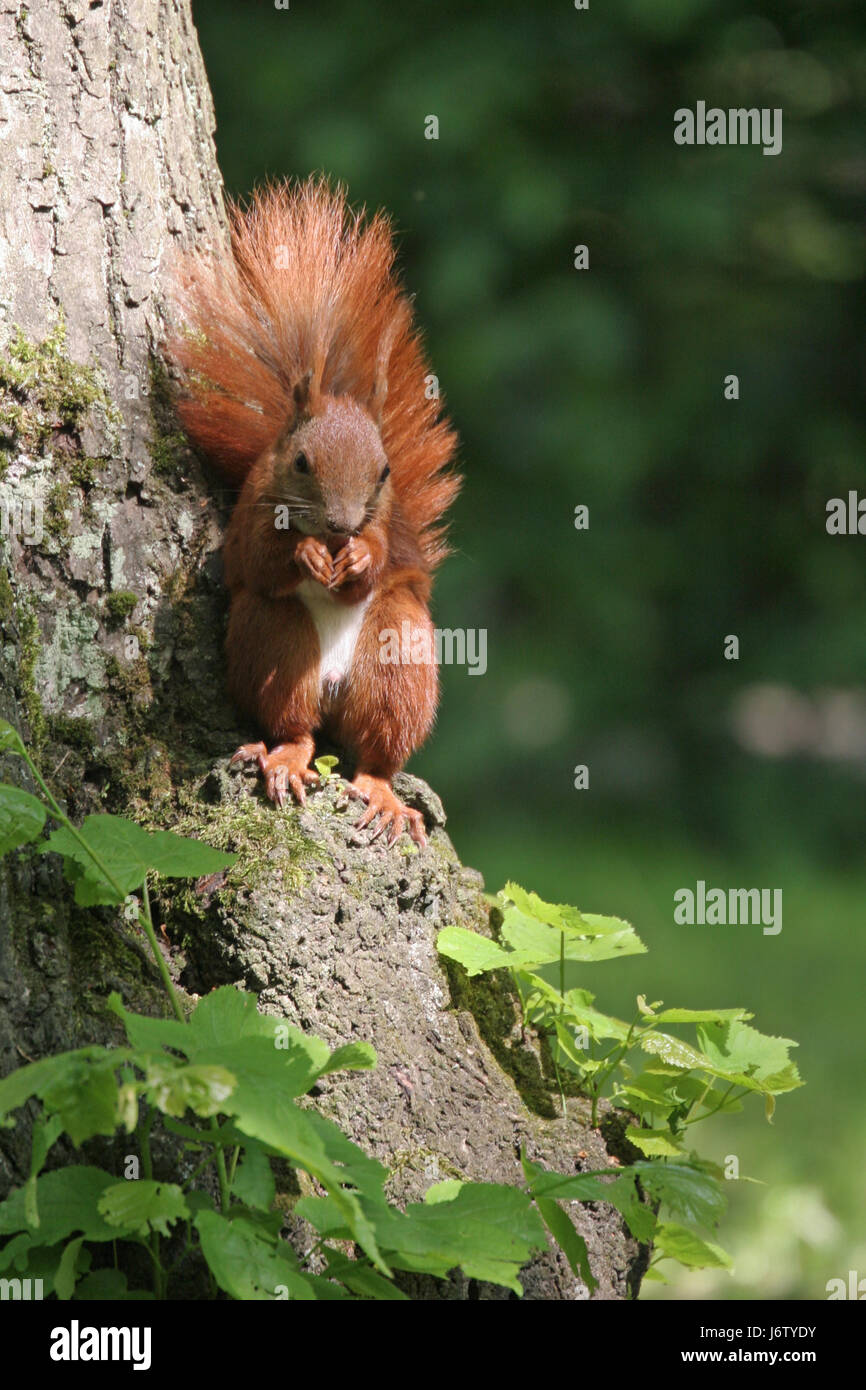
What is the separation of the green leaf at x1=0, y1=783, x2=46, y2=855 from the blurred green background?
9.45 feet

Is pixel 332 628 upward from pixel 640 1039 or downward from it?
upward

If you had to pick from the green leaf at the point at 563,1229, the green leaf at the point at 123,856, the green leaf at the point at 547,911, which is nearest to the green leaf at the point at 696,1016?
the green leaf at the point at 547,911

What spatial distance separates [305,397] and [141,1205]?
0.92 m

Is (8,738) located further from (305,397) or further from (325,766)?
(305,397)

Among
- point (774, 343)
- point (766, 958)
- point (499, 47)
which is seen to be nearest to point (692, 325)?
point (774, 343)

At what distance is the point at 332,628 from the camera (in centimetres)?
158

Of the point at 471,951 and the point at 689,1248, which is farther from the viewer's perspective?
the point at 471,951

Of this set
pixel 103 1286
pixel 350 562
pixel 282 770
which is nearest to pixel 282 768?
pixel 282 770

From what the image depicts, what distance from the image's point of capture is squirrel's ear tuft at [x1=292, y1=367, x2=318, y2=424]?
155 centimetres

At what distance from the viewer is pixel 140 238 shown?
154 centimetres

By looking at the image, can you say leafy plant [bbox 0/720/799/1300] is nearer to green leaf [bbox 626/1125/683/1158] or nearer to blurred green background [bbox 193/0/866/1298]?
green leaf [bbox 626/1125/683/1158]

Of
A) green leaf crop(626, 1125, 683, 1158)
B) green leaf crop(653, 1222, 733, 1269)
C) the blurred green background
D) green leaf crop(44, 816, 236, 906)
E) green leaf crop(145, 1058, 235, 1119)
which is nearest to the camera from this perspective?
green leaf crop(145, 1058, 235, 1119)

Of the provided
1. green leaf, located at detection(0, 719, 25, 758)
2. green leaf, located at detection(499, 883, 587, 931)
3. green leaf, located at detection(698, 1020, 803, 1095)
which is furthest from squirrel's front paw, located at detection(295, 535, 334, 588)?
green leaf, located at detection(698, 1020, 803, 1095)
